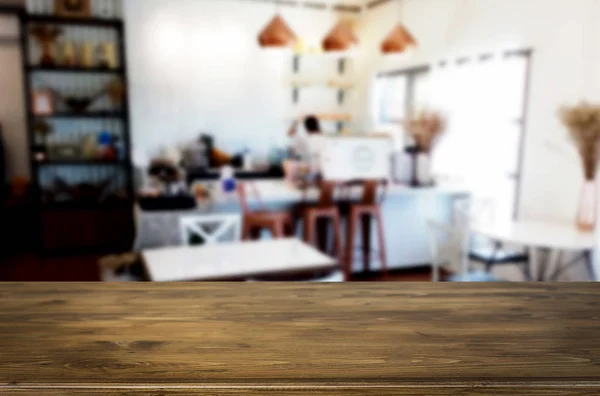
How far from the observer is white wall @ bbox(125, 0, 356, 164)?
555 centimetres

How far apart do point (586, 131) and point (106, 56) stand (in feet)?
14.3

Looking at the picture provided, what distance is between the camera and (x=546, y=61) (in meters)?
3.61

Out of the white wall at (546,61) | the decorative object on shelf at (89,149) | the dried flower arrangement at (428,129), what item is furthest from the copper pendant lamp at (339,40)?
the decorative object on shelf at (89,149)

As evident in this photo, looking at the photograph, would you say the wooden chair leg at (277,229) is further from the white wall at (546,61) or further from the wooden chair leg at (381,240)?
the white wall at (546,61)

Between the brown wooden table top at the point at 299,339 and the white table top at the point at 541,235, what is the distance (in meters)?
2.36

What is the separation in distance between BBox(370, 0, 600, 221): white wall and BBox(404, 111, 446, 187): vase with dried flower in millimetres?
698

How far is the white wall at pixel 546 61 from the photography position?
10.8 ft

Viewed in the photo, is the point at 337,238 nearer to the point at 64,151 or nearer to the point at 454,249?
the point at 454,249

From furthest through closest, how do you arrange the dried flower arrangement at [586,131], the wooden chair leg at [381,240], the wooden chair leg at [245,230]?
1. the wooden chair leg at [381,240]
2. the wooden chair leg at [245,230]
3. the dried flower arrangement at [586,131]

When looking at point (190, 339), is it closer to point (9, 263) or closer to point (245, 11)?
point (9, 263)

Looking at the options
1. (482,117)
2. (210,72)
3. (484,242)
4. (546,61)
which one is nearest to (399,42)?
(546,61)

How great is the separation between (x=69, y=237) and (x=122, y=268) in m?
2.73

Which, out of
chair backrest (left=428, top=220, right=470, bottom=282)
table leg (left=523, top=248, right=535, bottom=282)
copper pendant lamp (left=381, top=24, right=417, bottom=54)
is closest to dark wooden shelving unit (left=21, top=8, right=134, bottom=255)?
copper pendant lamp (left=381, top=24, right=417, bottom=54)

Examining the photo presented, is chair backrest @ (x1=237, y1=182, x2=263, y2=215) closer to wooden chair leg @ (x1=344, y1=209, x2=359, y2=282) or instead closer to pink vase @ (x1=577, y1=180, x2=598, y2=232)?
wooden chair leg @ (x1=344, y1=209, x2=359, y2=282)
